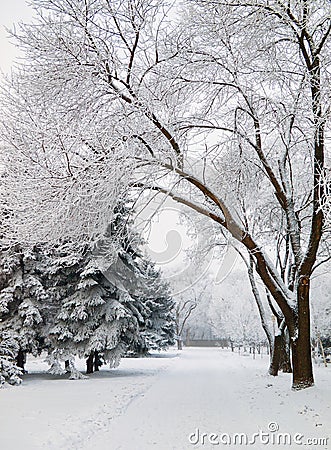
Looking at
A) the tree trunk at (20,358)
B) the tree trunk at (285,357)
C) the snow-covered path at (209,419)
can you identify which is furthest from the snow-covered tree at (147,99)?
the tree trunk at (20,358)

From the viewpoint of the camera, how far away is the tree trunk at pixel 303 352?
9.09 m

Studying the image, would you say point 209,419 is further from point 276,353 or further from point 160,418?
point 276,353

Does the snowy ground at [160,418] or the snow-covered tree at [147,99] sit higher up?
the snow-covered tree at [147,99]

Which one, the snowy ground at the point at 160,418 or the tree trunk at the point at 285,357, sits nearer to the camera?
the snowy ground at the point at 160,418

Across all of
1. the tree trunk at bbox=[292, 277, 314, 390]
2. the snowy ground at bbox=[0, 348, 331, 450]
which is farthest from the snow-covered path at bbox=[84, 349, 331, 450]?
the tree trunk at bbox=[292, 277, 314, 390]

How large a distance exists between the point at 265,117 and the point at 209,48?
2162 millimetres

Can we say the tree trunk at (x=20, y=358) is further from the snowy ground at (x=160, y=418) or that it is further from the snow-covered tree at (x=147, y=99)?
the snow-covered tree at (x=147, y=99)

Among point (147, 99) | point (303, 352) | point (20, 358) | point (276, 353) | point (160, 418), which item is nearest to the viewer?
point (160, 418)

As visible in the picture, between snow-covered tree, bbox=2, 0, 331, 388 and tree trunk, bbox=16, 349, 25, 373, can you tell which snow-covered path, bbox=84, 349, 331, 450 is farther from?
tree trunk, bbox=16, 349, 25, 373

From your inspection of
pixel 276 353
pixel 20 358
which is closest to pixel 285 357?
pixel 276 353

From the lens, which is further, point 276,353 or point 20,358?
point 20,358

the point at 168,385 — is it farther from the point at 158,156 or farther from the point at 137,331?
the point at 158,156

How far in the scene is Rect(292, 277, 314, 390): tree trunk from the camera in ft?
29.8

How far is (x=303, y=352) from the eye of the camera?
9.08 m
